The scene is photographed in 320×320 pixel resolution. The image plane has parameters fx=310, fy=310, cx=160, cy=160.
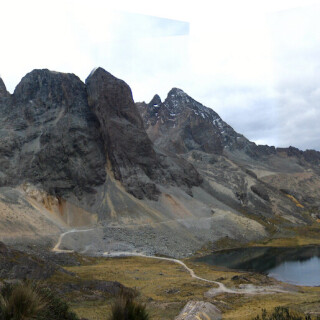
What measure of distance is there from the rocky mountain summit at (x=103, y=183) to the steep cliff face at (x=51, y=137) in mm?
331

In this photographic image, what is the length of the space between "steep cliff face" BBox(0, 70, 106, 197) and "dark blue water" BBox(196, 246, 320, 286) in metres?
49.5

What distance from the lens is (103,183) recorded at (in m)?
105

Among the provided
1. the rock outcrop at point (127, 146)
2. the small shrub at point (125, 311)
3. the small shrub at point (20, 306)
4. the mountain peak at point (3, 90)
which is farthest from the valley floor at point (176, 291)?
the mountain peak at point (3, 90)

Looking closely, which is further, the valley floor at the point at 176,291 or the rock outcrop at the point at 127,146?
the rock outcrop at the point at 127,146

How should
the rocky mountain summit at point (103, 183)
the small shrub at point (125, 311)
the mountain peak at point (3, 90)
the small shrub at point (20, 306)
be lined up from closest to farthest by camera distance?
the small shrub at point (20, 306), the small shrub at point (125, 311), the rocky mountain summit at point (103, 183), the mountain peak at point (3, 90)

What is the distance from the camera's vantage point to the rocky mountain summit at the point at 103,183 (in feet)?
269

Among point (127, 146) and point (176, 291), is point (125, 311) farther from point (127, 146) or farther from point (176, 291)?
point (127, 146)

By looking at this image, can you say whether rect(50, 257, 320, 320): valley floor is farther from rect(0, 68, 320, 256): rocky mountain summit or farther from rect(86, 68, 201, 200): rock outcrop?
rect(86, 68, 201, 200): rock outcrop

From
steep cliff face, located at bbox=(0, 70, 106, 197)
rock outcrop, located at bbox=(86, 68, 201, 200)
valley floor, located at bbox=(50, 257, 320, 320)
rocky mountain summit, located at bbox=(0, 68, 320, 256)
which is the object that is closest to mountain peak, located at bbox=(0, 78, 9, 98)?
rocky mountain summit, located at bbox=(0, 68, 320, 256)

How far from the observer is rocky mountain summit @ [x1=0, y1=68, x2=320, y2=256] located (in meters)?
81.9

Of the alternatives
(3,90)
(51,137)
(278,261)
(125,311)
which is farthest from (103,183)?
(125,311)

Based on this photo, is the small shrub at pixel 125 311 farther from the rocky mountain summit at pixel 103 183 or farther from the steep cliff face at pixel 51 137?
the steep cliff face at pixel 51 137

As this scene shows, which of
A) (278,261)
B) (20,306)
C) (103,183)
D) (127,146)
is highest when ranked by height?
(127,146)

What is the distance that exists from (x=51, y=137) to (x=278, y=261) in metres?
79.9
